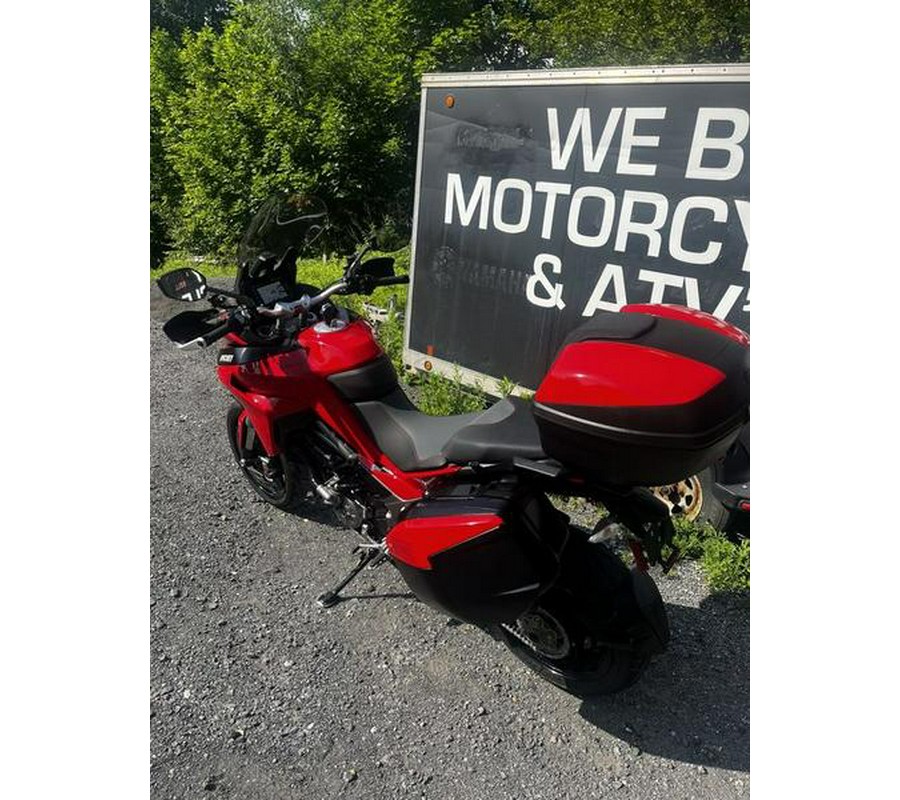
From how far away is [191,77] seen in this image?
43.8 feet

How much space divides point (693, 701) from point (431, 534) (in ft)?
4.35

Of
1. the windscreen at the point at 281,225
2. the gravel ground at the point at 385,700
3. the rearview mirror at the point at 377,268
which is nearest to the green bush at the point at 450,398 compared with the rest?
the gravel ground at the point at 385,700

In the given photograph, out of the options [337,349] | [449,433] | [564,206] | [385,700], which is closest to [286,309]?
[337,349]

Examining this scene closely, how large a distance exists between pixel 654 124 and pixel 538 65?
990 cm

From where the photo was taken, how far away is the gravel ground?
2.36 metres

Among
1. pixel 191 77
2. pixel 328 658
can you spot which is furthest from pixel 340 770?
pixel 191 77

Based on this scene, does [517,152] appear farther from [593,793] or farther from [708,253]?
[593,793]

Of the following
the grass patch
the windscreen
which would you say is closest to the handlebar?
the windscreen

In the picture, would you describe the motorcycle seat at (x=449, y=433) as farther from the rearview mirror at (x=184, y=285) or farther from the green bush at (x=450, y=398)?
the green bush at (x=450, y=398)

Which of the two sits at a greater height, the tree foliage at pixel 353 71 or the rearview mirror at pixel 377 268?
the tree foliage at pixel 353 71

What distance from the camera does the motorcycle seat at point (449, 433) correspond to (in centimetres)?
219

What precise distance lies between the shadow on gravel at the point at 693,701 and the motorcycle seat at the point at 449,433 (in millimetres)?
1159

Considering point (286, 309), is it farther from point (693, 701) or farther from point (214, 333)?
point (693, 701)

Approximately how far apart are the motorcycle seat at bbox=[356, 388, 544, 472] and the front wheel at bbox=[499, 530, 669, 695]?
1.60 feet
